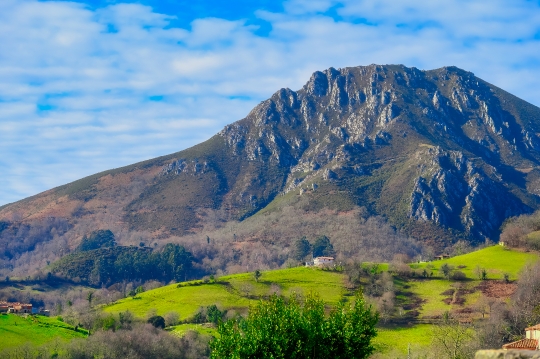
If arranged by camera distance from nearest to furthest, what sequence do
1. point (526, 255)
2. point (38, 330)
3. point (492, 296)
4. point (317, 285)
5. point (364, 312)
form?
1. point (364, 312)
2. point (38, 330)
3. point (492, 296)
4. point (317, 285)
5. point (526, 255)

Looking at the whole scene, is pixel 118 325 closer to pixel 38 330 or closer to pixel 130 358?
pixel 38 330

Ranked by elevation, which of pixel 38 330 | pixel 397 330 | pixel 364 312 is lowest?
pixel 397 330

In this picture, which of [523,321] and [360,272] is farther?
[360,272]

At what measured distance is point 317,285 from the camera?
157625 millimetres

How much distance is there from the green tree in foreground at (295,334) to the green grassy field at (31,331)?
71.7 meters

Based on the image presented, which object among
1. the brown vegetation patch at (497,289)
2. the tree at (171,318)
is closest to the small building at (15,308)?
the tree at (171,318)

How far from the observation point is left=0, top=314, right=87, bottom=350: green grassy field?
107m

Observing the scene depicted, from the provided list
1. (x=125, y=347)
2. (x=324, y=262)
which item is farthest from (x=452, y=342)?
(x=324, y=262)

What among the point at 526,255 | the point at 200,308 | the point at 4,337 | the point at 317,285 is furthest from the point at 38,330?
the point at 526,255

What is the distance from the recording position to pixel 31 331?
11325 centimetres

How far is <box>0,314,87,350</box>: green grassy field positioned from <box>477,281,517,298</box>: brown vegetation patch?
295 feet

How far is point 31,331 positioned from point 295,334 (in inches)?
3338

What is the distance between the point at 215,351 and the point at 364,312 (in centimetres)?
1209

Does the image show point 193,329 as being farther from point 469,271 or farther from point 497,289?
point 469,271
